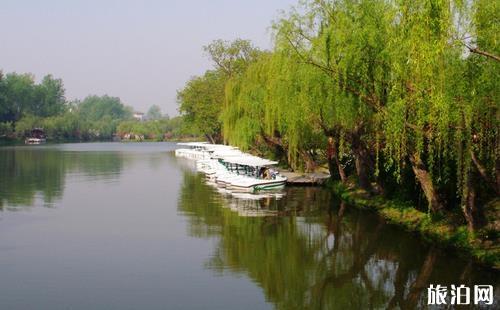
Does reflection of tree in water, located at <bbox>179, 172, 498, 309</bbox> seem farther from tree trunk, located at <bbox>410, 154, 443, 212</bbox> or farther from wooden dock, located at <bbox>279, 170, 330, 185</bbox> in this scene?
wooden dock, located at <bbox>279, 170, 330, 185</bbox>

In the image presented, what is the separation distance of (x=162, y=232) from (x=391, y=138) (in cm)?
1051

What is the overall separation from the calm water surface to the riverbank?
533mm

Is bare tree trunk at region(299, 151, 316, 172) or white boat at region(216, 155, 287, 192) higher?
bare tree trunk at region(299, 151, 316, 172)

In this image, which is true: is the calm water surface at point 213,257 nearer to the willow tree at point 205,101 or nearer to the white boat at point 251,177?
the white boat at point 251,177

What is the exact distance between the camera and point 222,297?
15.5 m

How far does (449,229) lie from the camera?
21.0 meters

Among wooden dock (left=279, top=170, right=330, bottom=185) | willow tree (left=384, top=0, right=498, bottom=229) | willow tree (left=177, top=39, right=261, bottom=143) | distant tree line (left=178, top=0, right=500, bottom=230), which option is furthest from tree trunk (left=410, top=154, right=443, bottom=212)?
willow tree (left=177, top=39, right=261, bottom=143)

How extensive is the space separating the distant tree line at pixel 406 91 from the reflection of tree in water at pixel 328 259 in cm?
234

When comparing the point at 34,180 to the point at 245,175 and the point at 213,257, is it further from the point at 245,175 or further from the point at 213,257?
the point at 213,257

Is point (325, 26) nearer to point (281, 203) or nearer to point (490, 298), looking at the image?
point (281, 203)

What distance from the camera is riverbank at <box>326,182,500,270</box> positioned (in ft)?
59.7

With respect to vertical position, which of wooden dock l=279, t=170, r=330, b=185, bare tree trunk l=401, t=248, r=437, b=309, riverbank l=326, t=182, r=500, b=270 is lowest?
bare tree trunk l=401, t=248, r=437, b=309

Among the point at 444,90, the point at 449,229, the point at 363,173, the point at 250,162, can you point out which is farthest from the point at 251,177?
the point at 444,90

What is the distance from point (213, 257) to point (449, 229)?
8.42 m
